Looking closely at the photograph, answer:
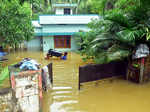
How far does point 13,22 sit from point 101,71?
561 centimetres

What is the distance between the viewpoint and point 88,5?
27.1m

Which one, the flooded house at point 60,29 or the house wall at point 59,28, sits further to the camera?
the house wall at point 59,28

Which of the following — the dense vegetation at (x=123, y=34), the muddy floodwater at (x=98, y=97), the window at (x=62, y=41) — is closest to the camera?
the muddy floodwater at (x=98, y=97)

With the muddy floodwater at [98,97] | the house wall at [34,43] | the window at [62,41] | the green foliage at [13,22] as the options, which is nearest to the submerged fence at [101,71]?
the muddy floodwater at [98,97]

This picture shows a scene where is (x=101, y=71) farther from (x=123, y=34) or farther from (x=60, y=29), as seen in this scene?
(x=60, y=29)

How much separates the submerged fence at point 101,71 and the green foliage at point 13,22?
477cm

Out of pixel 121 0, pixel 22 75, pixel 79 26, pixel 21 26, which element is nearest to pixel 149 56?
pixel 121 0

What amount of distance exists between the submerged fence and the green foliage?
4.77 m

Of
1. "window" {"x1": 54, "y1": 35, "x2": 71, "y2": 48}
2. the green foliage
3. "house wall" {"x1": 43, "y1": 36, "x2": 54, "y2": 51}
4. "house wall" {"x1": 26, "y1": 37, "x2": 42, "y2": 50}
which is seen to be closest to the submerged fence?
the green foliage

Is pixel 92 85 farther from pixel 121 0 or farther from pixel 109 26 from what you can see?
pixel 121 0

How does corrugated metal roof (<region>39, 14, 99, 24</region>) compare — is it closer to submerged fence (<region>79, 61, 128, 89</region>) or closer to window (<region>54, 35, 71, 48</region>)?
window (<region>54, 35, 71, 48</region>)

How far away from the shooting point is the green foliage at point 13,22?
274 inches

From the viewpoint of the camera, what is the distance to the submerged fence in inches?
195

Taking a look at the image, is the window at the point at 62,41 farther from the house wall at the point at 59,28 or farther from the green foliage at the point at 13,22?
the green foliage at the point at 13,22
